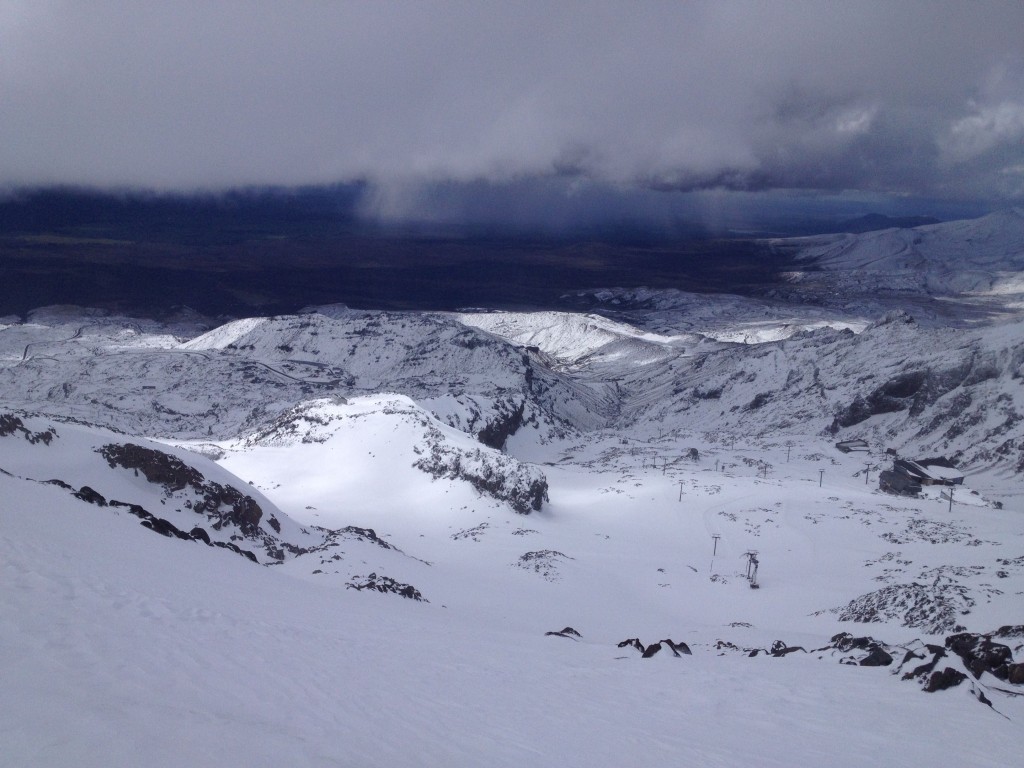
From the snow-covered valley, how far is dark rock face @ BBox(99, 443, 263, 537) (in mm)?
103

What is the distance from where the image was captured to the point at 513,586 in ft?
77.5

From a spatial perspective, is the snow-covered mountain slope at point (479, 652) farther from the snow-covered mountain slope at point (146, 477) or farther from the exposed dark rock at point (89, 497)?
the snow-covered mountain slope at point (146, 477)

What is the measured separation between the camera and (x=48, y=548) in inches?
388

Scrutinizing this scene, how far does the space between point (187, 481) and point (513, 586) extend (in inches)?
463

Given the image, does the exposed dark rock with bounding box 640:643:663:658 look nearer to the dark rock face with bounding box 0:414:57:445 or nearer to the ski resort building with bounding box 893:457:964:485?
the dark rock face with bounding box 0:414:57:445

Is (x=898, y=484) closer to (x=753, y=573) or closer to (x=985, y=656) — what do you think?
(x=753, y=573)

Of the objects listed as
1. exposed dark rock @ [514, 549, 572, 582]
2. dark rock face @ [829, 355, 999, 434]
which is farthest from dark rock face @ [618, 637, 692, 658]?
dark rock face @ [829, 355, 999, 434]

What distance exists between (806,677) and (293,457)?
35667 millimetres

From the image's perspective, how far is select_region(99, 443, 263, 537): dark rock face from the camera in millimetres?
22547

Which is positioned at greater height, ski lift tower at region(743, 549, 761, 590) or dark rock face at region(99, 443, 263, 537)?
dark rock face at region(99, 443, 263, 537)

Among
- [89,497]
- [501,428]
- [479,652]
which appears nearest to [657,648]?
[479,652]

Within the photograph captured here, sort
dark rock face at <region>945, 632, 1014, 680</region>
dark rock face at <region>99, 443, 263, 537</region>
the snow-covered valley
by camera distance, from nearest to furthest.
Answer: the snow-covered valley
dark rock face at <region>945, 632, 1014, 680</region>
dark rock face at <region>99, 443, 263, 537</region>

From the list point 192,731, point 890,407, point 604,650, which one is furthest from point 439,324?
point 192,731

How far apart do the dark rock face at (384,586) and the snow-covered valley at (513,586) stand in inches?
4.0
